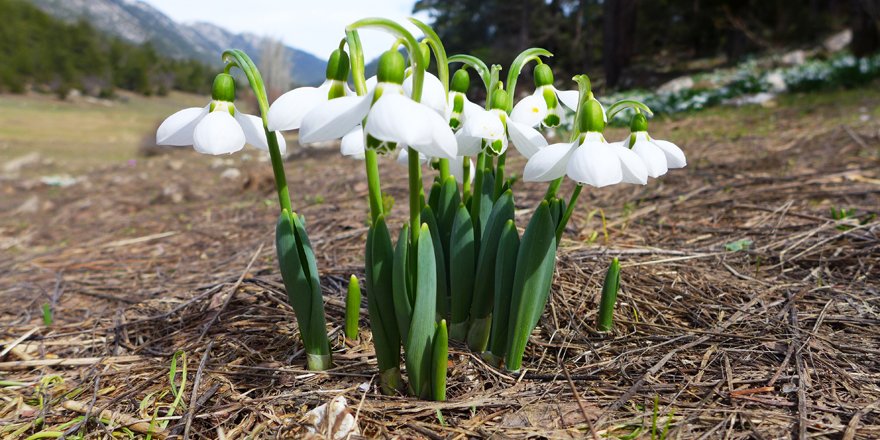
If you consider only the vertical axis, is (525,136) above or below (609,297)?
above

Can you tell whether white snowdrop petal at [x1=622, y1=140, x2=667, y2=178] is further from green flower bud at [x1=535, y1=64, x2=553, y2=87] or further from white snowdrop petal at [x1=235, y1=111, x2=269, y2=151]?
white snowdrop petal at [x1=235, y1=111, x2=269, y2=151]

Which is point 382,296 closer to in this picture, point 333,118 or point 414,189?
point 414,189

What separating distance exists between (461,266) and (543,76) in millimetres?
434

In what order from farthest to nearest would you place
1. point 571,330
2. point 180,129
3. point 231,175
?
1. point 231,175
2. point 571,330
3. point 180,129

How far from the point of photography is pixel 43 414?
Result: 43.3 inches

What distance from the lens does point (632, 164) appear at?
0.90m

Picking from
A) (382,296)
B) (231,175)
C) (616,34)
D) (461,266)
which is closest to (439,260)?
(461,266)

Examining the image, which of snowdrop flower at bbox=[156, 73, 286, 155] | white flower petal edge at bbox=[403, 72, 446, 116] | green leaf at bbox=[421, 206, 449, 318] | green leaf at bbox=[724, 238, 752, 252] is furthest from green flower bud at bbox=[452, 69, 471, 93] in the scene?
green leaf at bbox=[724, 238, 752, 252]

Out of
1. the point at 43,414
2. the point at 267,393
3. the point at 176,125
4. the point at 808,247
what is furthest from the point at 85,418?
the point at 808,247

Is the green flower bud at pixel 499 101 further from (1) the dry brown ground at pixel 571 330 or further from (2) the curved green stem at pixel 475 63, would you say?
(1) the dry brown ground at pixel 571 330

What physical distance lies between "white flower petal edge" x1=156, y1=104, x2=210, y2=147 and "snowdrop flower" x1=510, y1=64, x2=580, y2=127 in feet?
1.96

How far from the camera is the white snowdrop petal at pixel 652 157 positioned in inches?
37.7

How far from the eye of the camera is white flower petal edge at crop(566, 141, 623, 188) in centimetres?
87

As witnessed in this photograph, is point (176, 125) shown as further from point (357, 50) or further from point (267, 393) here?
point (267, 393)
